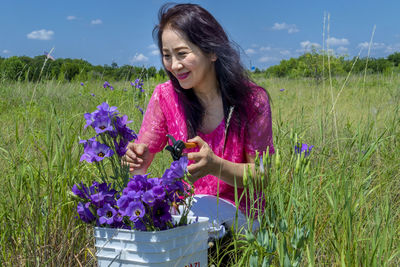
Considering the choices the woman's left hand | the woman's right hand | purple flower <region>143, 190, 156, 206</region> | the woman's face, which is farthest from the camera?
the woman's face

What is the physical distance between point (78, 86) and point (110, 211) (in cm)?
533

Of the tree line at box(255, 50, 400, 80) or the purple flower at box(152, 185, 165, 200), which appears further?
the tree line at box(255, 50, 400, 80)

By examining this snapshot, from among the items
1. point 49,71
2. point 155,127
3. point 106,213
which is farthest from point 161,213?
point 49,71

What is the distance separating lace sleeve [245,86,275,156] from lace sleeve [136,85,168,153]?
48 centimetres


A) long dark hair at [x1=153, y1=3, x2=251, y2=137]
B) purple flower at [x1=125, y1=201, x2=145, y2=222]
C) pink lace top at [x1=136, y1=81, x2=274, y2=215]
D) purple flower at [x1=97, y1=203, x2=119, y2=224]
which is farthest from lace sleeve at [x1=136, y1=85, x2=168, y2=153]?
purple flower at [x1=125, y1=201, x2=145, y2=222]

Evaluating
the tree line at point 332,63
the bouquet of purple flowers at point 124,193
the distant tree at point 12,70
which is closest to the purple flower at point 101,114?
the bouquet of purple flowers at point 124,193

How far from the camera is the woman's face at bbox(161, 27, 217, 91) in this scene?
1.81 m

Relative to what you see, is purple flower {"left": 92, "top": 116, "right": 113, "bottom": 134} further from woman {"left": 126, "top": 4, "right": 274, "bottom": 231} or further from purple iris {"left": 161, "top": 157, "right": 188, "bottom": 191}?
woman {"left": 126, "top": 4, "right": 274, "bottom": 231}

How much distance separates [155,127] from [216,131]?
36 centimetres

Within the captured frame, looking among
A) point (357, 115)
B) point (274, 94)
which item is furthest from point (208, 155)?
point (274, 94)

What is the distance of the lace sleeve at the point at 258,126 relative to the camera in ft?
6.16

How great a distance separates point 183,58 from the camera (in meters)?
1.83

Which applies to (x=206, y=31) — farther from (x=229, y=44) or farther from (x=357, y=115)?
(x=357, y=115)

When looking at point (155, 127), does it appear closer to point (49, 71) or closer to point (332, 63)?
point (49, 71)
